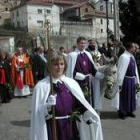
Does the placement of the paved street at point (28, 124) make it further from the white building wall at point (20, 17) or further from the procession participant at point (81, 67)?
the white building wall at point (20, 17)

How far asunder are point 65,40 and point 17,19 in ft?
81.3

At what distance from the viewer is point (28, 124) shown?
10664 millimetres

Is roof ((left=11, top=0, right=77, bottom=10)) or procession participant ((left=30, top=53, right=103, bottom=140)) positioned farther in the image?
roof ((left=11, top=0, right=77, bottom=10))

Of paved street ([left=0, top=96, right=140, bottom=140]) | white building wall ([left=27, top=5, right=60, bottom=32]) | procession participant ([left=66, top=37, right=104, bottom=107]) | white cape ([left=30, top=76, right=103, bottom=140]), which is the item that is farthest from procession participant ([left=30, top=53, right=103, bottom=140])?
white building wall ([left=27, top=5, right=60, bottom=32])

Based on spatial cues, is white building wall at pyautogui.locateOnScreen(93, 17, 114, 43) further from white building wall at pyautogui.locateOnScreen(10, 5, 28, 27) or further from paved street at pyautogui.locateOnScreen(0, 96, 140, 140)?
paved street at pyautogui.locateOnScreen(0, 96, 140, 140)

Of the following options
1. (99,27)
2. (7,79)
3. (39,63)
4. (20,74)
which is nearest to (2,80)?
(7,79)

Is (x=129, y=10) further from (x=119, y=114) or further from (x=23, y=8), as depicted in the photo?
(x=23, y=8)

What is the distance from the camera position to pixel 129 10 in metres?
24.8

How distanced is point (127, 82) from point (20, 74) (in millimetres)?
6398

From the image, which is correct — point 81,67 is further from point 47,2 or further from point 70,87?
point 47,2

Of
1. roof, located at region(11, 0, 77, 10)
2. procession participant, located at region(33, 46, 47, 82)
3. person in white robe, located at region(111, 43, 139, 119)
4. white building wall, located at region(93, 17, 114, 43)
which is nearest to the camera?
person in white robe, located at region(111, 43, 139, 119)

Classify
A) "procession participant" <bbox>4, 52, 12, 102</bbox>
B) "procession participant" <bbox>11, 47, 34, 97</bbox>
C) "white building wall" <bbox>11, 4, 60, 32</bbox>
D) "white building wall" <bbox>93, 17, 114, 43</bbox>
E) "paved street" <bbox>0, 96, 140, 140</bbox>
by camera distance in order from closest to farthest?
1. "paved street" <bbox>0, 96, 140, 140</bbox>
2. "procession participant" <bbox>4, 52, 12, 102</bbox>
3. "procession participant" <bbox>11, 47, 34, 97</bbox>
4. "white building wall" <bbox>93, 17, 114, 43</bbox>
5. "white building wall" <bbox>11, 4, 60, 32</bbox>

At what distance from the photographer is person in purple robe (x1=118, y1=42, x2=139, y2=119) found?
10656mm

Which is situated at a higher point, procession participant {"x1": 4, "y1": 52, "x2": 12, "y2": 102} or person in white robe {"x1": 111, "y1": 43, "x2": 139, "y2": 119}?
person in white robe {"x1": 111, "y1": 43, "x2": 139, "y2": 119}
